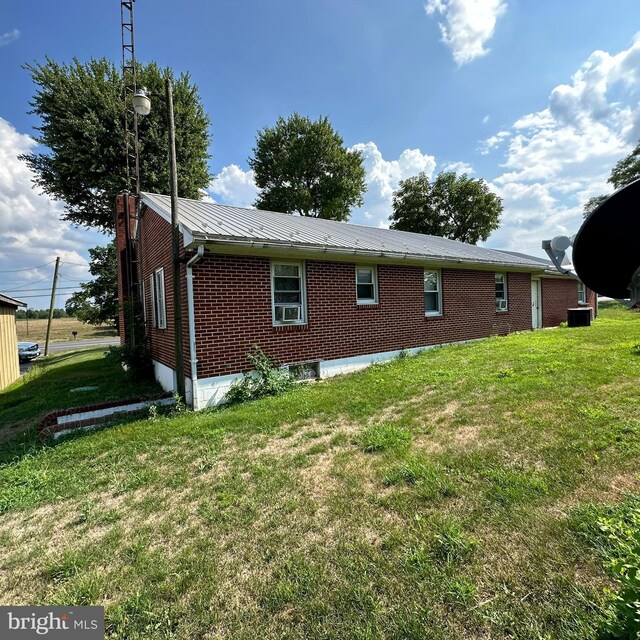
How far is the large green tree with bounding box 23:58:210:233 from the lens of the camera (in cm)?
1616

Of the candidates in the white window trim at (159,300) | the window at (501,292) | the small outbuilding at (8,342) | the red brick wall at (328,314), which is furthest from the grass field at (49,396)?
the window at (501,292)

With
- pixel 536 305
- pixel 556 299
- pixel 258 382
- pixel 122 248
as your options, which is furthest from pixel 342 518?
pixel 556 299

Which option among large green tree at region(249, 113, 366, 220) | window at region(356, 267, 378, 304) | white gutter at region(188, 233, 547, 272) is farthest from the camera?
large green tree at region(249, 113, 366, 220)

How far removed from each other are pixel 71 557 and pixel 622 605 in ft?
10.9

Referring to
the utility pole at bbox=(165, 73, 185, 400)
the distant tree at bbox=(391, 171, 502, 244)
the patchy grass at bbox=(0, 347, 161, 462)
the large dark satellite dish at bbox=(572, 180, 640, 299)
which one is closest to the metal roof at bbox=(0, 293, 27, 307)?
the patchy grass at bbox=(0, 347, 161, 462)

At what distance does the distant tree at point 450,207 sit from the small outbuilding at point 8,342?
31.4 m

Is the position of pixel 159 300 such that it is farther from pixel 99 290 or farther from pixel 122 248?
pixel 99 290

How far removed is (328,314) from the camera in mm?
7465

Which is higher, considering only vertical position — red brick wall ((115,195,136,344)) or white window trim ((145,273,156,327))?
red brick wall ((115,195,136,344))

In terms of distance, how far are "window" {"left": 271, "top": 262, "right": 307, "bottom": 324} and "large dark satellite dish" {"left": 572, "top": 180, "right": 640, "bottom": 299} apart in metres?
5.61

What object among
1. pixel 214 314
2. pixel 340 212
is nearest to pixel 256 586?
pixel 214 314

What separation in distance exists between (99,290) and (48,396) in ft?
59.7

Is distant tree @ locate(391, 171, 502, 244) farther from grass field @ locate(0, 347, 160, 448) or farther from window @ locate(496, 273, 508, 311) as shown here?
grass field @ locate(0, 347, 160, 448)

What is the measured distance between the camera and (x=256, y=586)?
2.12m
